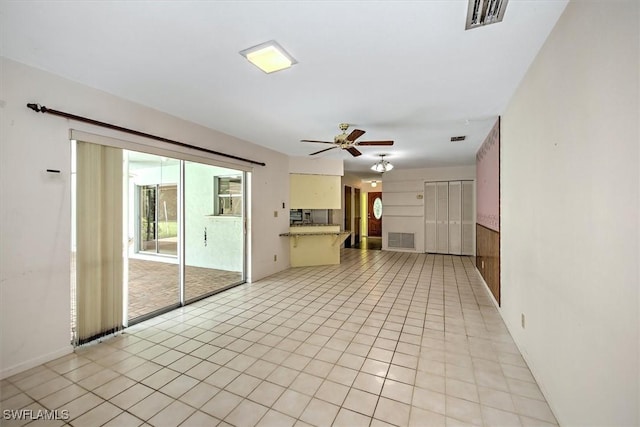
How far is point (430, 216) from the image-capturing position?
8094 mm

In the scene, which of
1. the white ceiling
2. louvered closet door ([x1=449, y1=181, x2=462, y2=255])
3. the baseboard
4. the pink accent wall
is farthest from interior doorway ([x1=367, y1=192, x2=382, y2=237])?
the baseboard

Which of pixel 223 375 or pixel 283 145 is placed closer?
pixel 223 375

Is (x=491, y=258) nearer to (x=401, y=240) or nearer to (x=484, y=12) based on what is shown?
(x=484, y=12)

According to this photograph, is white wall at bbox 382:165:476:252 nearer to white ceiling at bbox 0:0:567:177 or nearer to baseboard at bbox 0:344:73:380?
white ceiling at bbox 0:0:567:177

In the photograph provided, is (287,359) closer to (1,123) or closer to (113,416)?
(113,416)

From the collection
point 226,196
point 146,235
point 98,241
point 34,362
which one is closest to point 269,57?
point 98,241

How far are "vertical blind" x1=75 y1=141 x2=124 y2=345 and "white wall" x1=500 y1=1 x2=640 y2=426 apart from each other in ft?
12.6

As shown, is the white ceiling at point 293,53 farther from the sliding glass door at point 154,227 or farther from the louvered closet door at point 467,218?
the louvered closet door at point 467,218

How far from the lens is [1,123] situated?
2121mm

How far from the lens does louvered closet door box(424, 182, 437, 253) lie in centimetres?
804

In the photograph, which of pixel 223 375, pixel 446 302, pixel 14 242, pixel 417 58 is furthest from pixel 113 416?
pixel 446 302

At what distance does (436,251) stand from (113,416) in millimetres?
7912

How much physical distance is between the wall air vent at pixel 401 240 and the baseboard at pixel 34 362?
769cm

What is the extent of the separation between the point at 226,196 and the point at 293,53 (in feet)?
13.7
